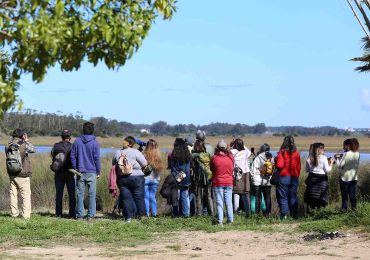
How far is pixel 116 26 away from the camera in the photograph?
7.19 meters

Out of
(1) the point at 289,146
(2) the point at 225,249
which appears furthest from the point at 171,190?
(2) the point at 225,249

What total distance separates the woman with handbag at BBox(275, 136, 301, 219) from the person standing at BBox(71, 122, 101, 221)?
354 centimetres

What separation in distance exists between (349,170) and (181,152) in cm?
327

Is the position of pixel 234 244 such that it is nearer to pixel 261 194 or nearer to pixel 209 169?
pixel 209 169

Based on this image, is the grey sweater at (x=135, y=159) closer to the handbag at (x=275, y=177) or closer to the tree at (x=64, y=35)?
the handbag at (x=275, y=177)

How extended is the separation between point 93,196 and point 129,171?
922mm

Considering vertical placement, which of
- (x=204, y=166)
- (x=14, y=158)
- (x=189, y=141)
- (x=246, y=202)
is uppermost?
(x=189, y=141)

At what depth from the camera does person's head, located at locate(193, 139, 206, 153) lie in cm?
1585

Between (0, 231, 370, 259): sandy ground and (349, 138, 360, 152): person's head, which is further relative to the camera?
(349, 138, 360, 152): person's head

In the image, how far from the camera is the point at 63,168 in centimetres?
1581

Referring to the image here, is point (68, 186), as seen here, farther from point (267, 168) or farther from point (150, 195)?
point (267, 168)

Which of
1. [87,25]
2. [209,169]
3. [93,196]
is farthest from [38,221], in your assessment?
[87,25]

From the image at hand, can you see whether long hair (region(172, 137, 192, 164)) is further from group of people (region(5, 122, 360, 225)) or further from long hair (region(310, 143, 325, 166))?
long hair (region(310, 143, 325, 166))

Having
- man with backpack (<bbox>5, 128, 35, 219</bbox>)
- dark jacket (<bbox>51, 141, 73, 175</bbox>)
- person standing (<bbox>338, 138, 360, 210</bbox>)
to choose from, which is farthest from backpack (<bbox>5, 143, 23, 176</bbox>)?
person standing (<bbox>338, 138, 360, 210</bbox>)
